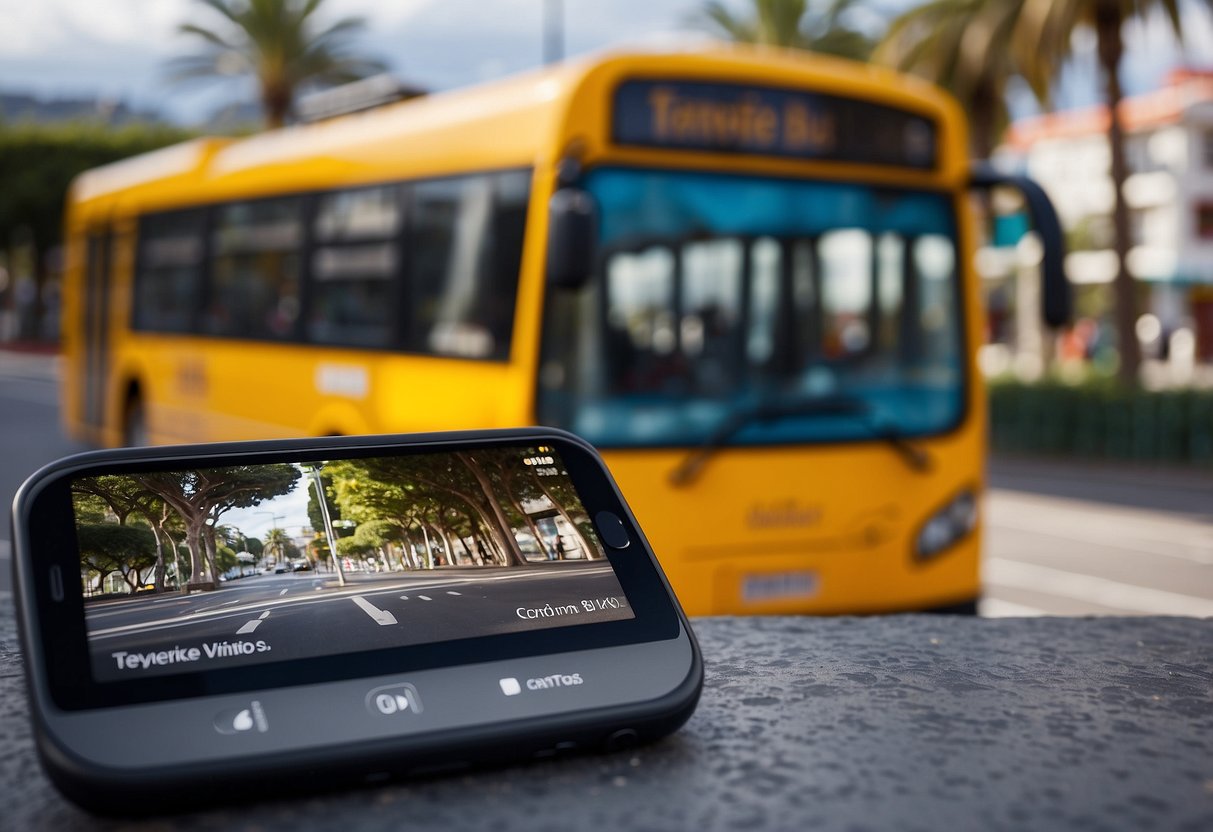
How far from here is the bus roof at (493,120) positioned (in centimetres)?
614

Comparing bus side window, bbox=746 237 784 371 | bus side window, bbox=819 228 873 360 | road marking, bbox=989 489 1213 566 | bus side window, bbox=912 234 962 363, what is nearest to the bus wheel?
bus side window, bbox=746 237 784 371

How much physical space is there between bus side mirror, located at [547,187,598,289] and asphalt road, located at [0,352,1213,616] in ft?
7.27

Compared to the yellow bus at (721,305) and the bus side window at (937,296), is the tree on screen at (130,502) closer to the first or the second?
the yellow bus at (721,305)

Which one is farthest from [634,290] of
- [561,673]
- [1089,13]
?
[1089,13]

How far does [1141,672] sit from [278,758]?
111 centimetres

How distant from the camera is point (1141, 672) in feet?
5.88

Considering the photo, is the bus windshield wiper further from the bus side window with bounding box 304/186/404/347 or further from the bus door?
the bus door

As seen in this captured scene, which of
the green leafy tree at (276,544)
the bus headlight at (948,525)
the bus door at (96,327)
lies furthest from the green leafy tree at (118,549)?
the bus door at (96,327)

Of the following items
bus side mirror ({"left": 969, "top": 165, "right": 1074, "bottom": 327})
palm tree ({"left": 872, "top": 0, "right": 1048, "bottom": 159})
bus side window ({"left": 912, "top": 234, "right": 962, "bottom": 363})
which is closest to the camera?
bus side mirror ({"left": 969, "top": 165, "right": 1074, "bottom": 327})

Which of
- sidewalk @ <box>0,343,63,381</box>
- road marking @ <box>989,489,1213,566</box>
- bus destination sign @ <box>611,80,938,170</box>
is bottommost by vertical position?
road marking @ <box>989,489,1213,566</box>

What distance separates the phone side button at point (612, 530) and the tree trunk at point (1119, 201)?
18906 millimetres

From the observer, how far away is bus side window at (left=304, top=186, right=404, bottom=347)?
749cm

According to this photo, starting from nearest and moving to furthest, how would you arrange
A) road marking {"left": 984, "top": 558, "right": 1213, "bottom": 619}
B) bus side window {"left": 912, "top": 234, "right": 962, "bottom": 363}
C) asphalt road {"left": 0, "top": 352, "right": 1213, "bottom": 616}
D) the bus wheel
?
bus side window {"left": 912, "top": 234, "right": 962, "bottom": 363}, road marking {"left": 984, "top": 558, "right": 1213, "bottom": 619}, asphalt road {"left": 0, "top": 352, "right": 1213, "bottom": 616}, the bus wheel

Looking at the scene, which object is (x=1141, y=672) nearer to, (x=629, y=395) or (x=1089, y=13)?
(x=629, y=395)
